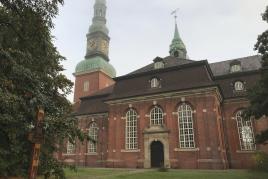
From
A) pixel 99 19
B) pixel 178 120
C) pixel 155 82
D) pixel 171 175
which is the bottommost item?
pixel 171 175

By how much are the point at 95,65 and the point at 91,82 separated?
3483mm

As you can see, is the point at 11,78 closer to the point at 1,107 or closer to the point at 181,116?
the point at 1,107

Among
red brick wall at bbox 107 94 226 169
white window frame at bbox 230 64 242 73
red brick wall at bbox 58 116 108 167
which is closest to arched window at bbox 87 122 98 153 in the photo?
red brick wall at bbox 58 116 108 167

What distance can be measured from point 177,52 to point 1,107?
39773 mm

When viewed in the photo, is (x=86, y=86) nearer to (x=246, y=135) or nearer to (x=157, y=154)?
(x=157, y=154)

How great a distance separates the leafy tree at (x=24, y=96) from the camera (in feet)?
21.0

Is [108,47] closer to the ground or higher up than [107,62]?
higher up

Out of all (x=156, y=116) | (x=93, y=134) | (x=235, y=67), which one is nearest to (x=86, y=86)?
(x=93, y=134)

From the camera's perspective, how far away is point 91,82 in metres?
51.3

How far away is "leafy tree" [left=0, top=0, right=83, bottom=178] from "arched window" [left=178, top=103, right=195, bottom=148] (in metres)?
17.8

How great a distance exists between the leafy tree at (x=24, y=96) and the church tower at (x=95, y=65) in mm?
41409

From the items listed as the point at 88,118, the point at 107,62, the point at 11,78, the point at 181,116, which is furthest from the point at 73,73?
the point at 11,78

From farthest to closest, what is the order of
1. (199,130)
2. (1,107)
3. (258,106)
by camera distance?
(199,130)
(258,106)
(1,107)

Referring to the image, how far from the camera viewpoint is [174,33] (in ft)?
164
